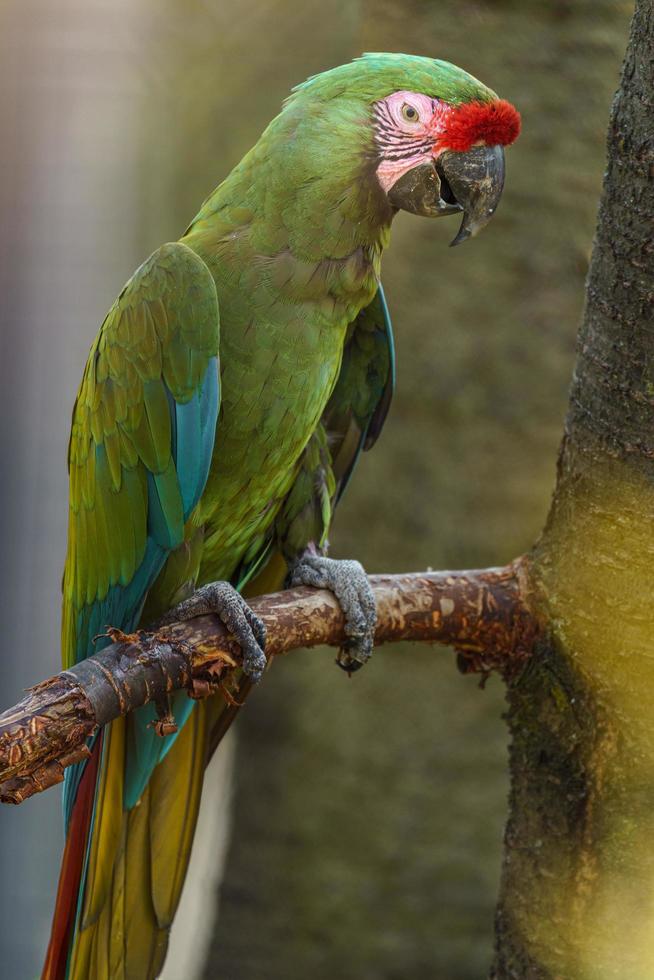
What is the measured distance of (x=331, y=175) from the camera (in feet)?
3.47

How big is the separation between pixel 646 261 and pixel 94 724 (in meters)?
0.64

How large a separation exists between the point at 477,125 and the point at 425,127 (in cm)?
5

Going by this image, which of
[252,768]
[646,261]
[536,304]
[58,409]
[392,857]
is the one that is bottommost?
[392,857]

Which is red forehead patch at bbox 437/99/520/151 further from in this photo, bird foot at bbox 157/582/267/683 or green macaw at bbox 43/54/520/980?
bird foot at bbox 157/582/267/683

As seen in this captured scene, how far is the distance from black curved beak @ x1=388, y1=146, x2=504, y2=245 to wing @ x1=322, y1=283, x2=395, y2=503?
200mm

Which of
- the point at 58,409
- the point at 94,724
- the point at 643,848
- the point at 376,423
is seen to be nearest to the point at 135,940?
the point at 94,724

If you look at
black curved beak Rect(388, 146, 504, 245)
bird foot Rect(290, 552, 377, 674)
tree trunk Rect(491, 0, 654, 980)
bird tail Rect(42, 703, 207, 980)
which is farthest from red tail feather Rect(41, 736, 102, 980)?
black curved beak Rect(388, 146, 504, 245)

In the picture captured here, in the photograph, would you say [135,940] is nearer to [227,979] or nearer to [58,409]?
[227,979]

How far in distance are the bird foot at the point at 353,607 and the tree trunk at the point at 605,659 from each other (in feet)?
0.65

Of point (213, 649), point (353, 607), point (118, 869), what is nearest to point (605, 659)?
point (353, 607)

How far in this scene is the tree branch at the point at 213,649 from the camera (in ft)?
2.75

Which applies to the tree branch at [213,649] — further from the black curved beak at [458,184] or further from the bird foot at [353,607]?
the black curved beak at [458,184]

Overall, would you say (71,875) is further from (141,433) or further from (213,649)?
(141,433)

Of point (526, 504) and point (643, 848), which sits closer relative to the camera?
point (643, 848)
